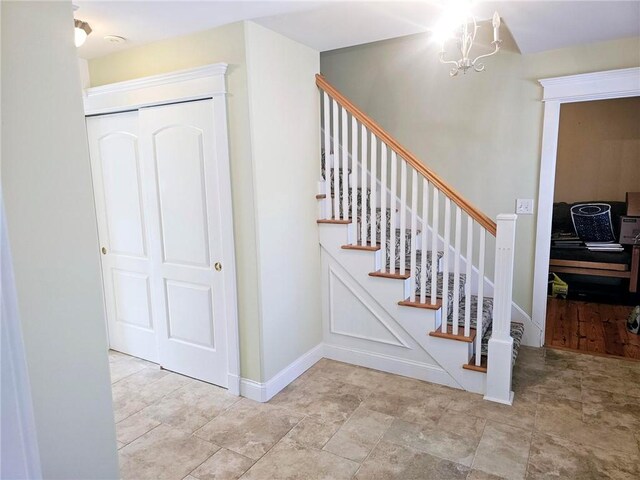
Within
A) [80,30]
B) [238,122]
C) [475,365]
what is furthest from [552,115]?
[80,30]

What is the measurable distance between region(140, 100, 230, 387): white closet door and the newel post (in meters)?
1.75

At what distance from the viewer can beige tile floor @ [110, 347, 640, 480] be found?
2.07m

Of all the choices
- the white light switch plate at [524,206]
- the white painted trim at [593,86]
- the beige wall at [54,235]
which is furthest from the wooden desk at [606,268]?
the beige wall at [54,235]

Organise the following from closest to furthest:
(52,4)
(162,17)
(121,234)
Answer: (52,4) → (162,17) → (121,234)

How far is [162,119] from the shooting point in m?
2.75

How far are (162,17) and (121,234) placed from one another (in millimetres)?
1657

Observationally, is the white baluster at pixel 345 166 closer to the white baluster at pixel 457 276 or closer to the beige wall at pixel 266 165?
the beige wall at pixel 266 165

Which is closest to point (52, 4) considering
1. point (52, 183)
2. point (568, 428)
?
point (52, 183)

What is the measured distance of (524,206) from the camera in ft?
11.1

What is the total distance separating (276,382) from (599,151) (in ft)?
15.9

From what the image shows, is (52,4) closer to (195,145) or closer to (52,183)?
(52,183)

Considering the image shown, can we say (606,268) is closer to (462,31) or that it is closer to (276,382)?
(462,31)

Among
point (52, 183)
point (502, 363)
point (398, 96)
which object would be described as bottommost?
point (502, 363)

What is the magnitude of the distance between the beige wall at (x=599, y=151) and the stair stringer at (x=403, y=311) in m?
3.63
